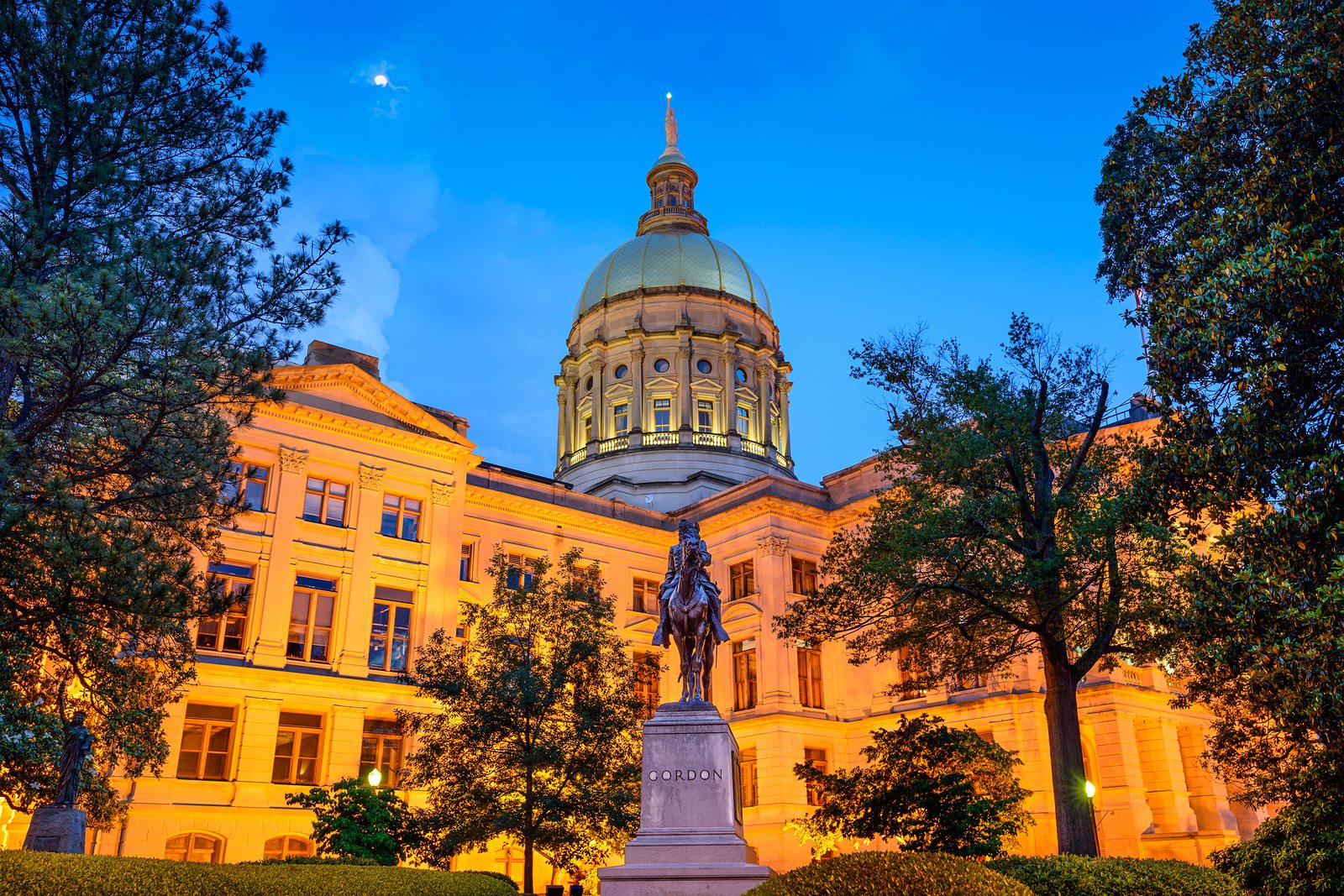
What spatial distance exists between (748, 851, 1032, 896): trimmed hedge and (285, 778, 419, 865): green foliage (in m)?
16.0

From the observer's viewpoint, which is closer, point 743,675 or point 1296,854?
point 1296,854

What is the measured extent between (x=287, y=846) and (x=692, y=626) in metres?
25.4

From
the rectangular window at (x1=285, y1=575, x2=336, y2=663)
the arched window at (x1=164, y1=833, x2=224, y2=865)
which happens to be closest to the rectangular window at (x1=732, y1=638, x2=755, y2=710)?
the rectangular window at (x1=285, y1=575, x2=336, y2=663)

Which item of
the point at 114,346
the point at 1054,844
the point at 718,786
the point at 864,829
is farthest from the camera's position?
the point at 1054,844

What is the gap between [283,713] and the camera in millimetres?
37531

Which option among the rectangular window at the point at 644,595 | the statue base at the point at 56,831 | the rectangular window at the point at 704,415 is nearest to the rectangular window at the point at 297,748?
the rectangular window at the point at 644,595

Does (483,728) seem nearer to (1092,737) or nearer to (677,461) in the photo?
(1092,737)

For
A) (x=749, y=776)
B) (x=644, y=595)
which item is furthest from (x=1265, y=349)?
(x=644, y=595)

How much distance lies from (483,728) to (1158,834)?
24.9 meters

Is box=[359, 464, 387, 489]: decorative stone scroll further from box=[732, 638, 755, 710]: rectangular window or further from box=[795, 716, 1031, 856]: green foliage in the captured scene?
box=[795, 716, 1031, 856]: green foliage

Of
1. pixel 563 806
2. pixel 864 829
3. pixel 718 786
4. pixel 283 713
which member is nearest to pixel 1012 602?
pixel 864 829

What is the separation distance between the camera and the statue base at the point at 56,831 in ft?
52.9

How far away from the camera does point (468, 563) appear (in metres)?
47.4

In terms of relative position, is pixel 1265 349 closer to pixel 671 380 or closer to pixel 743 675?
pixel 743 675
